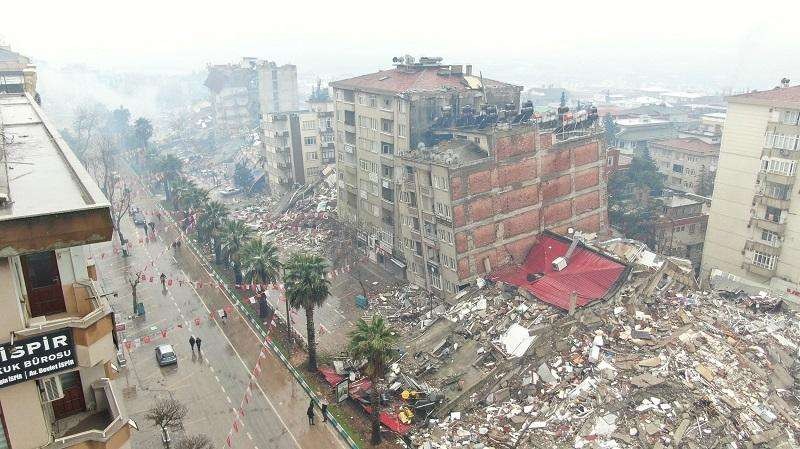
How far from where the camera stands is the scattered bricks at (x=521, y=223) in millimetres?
52469

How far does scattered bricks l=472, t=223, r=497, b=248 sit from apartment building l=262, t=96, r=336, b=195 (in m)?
41.5

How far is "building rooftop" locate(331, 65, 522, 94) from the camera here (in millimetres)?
59312

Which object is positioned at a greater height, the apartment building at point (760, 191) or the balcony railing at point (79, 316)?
the balcony railing at point (79, 316)

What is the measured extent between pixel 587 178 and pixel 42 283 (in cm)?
5458

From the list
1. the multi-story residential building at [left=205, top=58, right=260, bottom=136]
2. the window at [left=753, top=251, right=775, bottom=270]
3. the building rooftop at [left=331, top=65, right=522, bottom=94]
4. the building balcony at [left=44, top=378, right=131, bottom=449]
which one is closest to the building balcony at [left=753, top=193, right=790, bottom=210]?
the window at [left=753, top=251, right=775, bottom=270]

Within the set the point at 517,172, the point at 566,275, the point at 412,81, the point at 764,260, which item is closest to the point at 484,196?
the point at 517,172

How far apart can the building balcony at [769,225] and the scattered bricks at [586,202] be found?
14.6 m

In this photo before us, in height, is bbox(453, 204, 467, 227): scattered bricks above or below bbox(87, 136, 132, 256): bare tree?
above

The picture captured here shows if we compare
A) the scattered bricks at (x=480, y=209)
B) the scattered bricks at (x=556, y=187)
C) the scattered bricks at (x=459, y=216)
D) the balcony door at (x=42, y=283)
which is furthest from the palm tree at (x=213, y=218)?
the balcony door at (x=42, y=283)

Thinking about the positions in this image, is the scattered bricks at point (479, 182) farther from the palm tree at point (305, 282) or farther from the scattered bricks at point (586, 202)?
the palm tree at point (305, 282)

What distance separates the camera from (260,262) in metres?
45.9

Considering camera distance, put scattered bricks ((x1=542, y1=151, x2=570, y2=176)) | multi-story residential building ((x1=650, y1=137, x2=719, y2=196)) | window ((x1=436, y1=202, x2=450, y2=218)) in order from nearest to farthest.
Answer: window ((x1=436, y1=202, x2=450, y2=218)) → scattered bricks ((x1=542, y1=151, x2=570, y2=176)) → multi-story residential building ((x1=650, y1=137, x2=719, y2=196))

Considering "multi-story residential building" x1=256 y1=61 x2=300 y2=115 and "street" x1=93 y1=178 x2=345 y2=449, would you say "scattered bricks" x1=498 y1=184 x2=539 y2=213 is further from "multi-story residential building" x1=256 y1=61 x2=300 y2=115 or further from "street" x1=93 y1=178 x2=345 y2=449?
"multi-story residential building" x1=256 y1=61 x2=300 y2=115

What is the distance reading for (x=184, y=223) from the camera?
3000 inches
